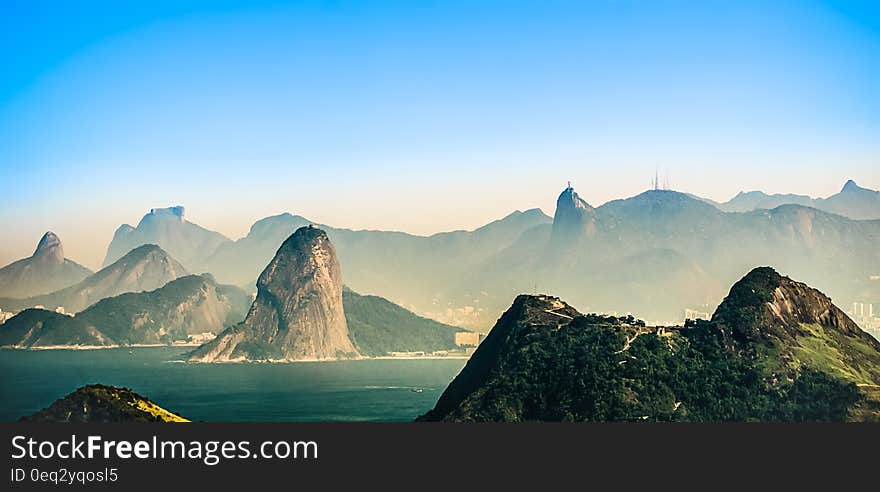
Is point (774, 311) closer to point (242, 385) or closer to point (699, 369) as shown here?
point (699, 369)

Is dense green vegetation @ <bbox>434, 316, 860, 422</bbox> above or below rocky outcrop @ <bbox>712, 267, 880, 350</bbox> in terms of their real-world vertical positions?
below

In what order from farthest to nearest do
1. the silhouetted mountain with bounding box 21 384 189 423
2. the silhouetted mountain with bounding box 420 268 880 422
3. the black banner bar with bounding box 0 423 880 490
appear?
the silhouetted mountain with bounding box 420 268 880 422
the silhouetted mountain with bounding box 21 384 189 423
the black banner bar with bounding box 0 423 880 490

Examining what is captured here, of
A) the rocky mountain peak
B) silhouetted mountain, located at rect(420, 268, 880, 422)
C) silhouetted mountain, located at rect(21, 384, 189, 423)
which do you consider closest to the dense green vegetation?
silhouetted mountain, located at rect(420, 268, 880, 422)

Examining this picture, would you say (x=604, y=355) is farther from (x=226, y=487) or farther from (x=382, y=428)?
(x=226, y=487)

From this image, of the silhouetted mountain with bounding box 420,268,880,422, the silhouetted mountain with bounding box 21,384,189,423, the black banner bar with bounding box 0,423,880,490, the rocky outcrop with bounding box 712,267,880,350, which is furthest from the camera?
the rocky outcrop with bounding box 712,267,880,350

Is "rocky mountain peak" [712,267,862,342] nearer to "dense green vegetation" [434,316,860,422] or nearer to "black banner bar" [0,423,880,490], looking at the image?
"dense green vegetation" [434,316,860,422]

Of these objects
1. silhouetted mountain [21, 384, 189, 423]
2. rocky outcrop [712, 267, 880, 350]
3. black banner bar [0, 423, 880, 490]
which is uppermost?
rocky outcrop [712, 267, 880, 350]

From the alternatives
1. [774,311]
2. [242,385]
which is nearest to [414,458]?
[774,311]
